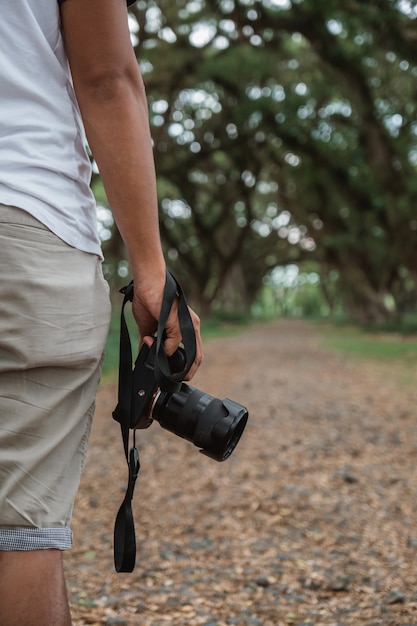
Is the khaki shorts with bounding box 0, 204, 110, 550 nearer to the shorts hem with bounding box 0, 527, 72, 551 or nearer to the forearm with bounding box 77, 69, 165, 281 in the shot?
the shorts hem with bounding box 0, 527, 72, 551

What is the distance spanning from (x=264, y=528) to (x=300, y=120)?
15.0 metres

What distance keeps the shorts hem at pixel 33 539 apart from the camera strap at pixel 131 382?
0.68 feet

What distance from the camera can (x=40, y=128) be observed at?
123 cm

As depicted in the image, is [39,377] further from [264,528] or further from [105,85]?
[264,528]

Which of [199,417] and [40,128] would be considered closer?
[40,128]

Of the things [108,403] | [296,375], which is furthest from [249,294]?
[108,403]

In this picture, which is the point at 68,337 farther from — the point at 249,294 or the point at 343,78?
the point at 249,294

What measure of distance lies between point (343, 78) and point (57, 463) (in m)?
14.2

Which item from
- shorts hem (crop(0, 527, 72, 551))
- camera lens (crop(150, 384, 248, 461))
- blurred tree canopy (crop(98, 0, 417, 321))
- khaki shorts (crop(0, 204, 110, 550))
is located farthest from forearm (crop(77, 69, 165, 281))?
blurred tree canopy (crop(98, 0, 417, 321))

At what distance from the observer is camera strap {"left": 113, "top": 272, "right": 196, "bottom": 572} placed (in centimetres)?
136

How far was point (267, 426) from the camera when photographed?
6504 millimetres

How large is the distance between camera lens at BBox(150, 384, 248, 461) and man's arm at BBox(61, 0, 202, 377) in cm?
14

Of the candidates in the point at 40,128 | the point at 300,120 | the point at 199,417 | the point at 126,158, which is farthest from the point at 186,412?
the point at 300,120

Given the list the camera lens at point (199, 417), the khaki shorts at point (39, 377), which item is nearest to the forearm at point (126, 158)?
the khaki shorts at point (39, 377)
